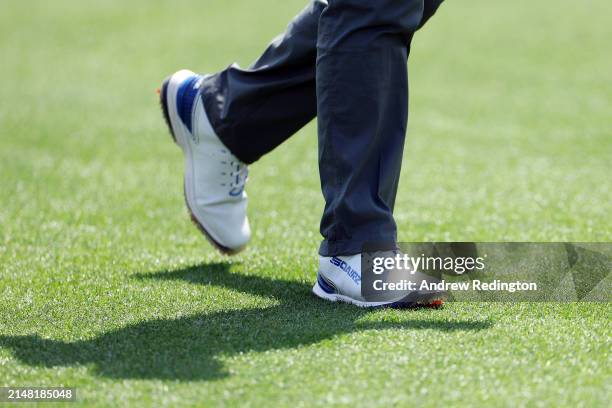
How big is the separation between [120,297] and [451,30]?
7726 mm

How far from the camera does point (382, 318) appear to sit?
2346 millimetres

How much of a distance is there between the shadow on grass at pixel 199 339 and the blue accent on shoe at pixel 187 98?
742 millimetres

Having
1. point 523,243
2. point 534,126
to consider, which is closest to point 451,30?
point 534,126

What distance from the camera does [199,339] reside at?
2203mm

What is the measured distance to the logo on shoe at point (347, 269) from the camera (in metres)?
2.48

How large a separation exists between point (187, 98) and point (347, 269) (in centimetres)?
84

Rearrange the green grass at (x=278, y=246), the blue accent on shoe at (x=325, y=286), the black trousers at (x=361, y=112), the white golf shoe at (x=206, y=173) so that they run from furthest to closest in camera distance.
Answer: the white golf shoe at (x=206, y=173) → the blue accent on shoe at (x=325, y=286) → the black trousers at (x=361, y=112) → the green grass at (x=278, y=246)

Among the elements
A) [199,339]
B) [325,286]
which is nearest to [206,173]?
[325,286]

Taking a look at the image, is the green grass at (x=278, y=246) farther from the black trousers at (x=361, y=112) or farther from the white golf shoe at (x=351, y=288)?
the black trousers at (x=361, y=112)

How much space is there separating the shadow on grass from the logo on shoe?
0.24 feet

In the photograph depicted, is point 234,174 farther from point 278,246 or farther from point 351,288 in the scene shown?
point 351,288

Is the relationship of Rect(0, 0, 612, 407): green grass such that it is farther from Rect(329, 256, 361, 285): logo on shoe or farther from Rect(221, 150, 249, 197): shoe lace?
Rect(221, 150, 249, 197): shoe lace

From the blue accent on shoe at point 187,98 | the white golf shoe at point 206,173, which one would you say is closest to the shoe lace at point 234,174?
the white golf shoe at point 206,173

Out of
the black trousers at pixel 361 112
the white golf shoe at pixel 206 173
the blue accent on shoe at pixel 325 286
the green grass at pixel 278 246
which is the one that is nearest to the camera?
the green grass at pixel 278 246
